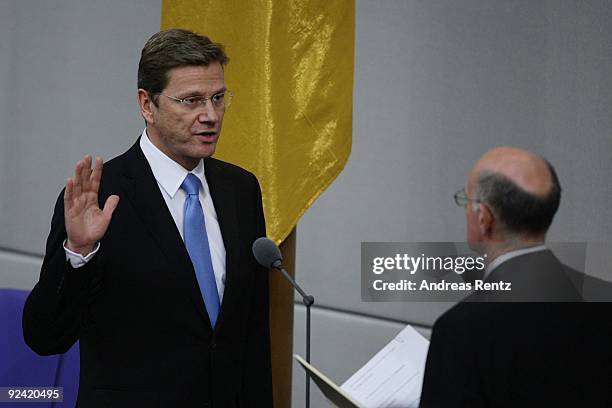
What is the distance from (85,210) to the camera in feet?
6.99

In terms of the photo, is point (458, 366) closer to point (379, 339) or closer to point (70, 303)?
point (70, 303)

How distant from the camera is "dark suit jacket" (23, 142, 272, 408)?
2.22 meters

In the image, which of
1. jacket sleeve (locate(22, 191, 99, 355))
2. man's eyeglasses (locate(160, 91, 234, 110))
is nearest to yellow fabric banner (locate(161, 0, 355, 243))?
man's eyeglasses (locate(160, 91, 234, 110))

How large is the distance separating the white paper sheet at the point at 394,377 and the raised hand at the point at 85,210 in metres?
0.66

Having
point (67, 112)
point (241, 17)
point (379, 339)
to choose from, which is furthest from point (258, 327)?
point (67, 112)

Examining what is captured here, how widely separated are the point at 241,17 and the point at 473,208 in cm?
171

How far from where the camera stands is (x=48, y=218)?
5.05 metres

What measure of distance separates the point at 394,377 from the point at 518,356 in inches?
17.5

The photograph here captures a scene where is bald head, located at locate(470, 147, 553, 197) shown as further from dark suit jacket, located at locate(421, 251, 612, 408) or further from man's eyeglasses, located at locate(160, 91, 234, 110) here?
man's eyeglasses, located at locate(160, 91, 234, 110)

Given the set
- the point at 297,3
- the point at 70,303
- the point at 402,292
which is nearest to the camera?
the point at 70,303

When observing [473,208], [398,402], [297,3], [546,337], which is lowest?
[398,402]

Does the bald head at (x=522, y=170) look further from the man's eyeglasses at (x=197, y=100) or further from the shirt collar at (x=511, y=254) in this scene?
the man's eyeglasses at (x=197, y=100)

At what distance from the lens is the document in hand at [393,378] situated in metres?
1.80

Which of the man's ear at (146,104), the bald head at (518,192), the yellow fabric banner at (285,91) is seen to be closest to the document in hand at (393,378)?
the bald head at (518,192)
